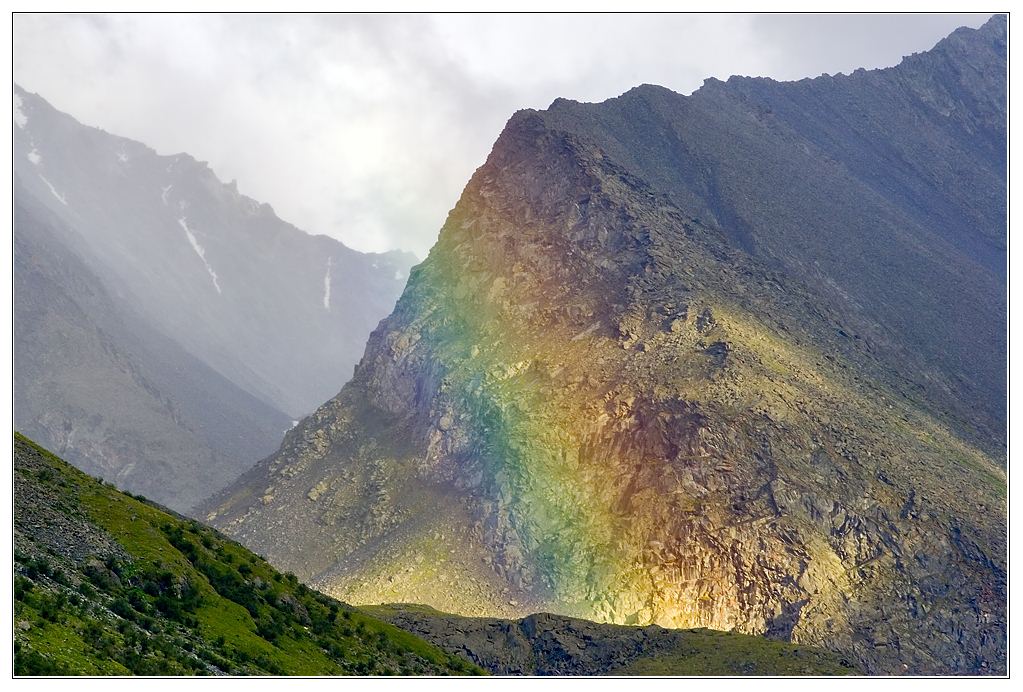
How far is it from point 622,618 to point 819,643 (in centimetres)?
2355

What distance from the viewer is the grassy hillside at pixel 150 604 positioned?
55625 millimetres

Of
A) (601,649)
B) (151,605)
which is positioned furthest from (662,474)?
(151,605)

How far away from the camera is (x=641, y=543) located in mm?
155750

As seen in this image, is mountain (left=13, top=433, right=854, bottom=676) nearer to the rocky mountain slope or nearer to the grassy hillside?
the grassy hillside

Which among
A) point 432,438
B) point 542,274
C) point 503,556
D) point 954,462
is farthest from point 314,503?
point 954,462

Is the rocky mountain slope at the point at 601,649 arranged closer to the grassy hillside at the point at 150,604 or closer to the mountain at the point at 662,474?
the mountain at the point at 662,474

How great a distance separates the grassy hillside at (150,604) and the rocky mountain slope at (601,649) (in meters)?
25.7

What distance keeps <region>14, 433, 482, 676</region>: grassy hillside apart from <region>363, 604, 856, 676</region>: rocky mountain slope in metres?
25.7

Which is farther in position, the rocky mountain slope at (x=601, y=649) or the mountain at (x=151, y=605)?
the rocky mountain slope at (x=601, y=649)

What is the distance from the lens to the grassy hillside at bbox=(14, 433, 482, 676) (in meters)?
55.6

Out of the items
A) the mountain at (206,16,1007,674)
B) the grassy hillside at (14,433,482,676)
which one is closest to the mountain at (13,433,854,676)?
the grassy hillside at (14,433,482,676)

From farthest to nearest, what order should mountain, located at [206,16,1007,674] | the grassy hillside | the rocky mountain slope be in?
mountain, located at [206,16,1007,674], the rocky mountain slope, the grassy hillside

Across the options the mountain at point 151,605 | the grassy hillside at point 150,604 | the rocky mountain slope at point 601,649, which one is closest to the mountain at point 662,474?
the rocky mountain slope at point 601,649

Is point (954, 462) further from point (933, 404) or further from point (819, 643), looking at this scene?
point (819, 643)
